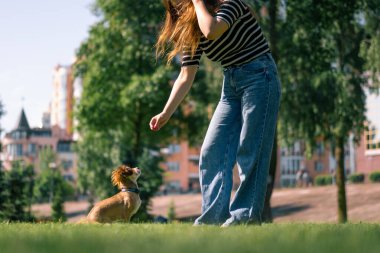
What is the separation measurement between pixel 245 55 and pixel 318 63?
66.9ft

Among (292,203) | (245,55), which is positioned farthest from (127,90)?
(245,55)

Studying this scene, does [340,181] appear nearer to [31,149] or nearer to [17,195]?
[17,195]

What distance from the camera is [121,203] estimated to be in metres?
10.8

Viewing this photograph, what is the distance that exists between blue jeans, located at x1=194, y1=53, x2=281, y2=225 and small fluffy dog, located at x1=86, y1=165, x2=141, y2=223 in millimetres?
3597

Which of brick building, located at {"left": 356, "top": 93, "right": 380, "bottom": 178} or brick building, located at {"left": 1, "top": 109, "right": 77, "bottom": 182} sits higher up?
brick building, located at {"left": 1, "top": 109, "right": 77, "bottom": 182}

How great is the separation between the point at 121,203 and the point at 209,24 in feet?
17.0

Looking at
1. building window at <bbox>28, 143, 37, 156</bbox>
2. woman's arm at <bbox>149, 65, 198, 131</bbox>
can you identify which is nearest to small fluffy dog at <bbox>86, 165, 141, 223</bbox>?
woman's arm at <bbox>149, 65, 198, 131</bbox>

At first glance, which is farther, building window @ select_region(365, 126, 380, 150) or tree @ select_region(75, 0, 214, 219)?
building window @ select_region(365, 126, 380, 150)

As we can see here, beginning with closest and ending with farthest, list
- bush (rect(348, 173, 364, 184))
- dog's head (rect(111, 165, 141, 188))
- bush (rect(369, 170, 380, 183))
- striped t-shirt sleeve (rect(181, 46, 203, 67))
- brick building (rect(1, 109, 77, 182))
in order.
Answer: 1. striped t-shirt sleeve (rect(181, 46, 203, 67))
2. dog's head (rect(111, 165, 141, 188))
3. bush (rect(369, 170, 380, 183))
4. bush (rect(348, 173, 364, 184))
5. brick building (rect(1, 109, 77, 182))

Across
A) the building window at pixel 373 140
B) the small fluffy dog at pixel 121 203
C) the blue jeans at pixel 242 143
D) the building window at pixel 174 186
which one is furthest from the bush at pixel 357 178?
the building window at pixel 174 186

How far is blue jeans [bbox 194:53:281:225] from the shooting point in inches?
252

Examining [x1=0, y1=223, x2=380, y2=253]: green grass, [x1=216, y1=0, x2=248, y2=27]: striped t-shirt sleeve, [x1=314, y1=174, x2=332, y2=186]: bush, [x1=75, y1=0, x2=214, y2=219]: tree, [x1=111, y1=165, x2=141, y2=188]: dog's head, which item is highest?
[x1=75, y1=0, x2=214, y2=219]: tree

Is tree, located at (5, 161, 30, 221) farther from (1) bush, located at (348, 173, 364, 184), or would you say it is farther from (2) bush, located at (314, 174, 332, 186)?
(2) bush, located at (314, 174, 332, 186)

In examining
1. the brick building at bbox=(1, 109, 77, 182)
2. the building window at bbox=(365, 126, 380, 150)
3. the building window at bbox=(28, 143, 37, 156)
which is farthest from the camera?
the building window at bbox=(28, 143, 37, 156)
